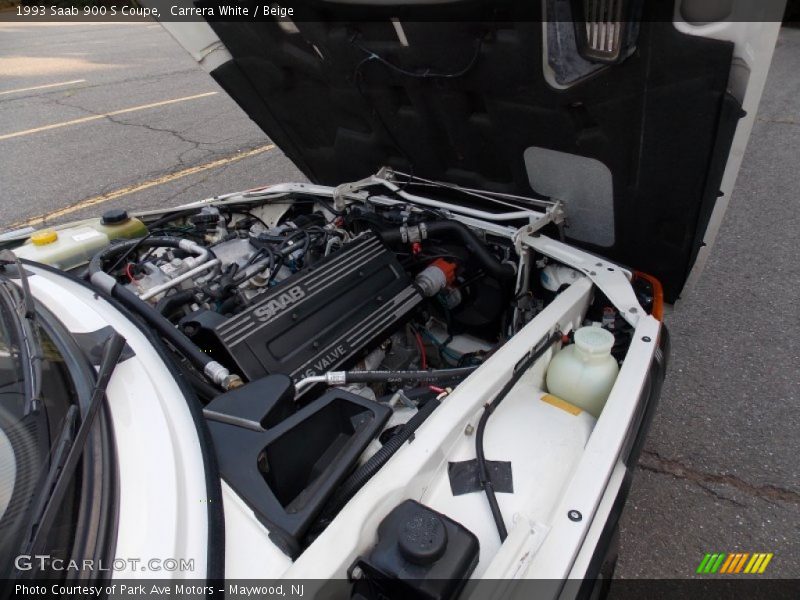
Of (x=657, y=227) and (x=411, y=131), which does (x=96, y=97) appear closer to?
(x=411, y=131)

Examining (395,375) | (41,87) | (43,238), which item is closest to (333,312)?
(395,375)

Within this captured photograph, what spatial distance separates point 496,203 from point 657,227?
0.67m

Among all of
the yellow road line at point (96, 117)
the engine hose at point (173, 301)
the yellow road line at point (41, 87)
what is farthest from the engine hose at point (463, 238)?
the yellow road line at point (41, 87)

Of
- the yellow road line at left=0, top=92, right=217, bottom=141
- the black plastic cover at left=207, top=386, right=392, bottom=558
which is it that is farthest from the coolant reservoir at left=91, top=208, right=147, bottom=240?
the yellow road line at left=0, top=92, right=217, bottom=141

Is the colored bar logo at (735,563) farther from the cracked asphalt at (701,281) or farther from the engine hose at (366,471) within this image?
the engine hose at (366,471)

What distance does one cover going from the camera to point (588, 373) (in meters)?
1.56

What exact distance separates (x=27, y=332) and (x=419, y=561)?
39.9 inches

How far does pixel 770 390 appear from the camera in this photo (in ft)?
8.23

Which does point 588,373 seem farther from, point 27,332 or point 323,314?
point 27,332

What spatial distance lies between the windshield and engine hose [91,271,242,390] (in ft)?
1.24

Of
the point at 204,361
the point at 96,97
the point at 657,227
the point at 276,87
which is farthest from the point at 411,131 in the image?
the point at 96,97

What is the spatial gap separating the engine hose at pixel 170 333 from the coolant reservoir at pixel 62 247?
1.40ft

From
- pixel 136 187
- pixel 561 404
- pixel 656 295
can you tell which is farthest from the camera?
pixel 136 187

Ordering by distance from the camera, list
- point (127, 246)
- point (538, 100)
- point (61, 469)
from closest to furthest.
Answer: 1. point (61, 469)
2. point (538, 100)
3. point (127, 246)
